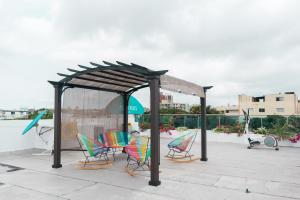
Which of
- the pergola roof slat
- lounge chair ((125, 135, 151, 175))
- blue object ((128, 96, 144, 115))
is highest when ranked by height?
the pergola roof slat

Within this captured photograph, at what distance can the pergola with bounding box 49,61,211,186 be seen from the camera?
17.1 ft

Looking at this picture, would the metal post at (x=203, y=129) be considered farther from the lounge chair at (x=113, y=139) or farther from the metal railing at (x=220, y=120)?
the metal railing at (x=220, y=120)

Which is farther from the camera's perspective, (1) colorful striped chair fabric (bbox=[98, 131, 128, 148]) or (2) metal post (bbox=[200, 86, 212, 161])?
(1) colorful striped chair fabric (bbox=[98, 131, 128, 148])

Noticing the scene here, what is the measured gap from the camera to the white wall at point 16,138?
8555mm

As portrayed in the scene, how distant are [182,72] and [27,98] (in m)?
12.0

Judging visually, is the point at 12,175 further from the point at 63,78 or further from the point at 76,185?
the point at 63,78

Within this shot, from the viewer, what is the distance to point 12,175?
5797 millimetres

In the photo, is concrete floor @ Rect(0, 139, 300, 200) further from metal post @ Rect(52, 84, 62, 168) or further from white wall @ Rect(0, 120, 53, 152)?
white wall @ Rect(0, 120, 53, 152)

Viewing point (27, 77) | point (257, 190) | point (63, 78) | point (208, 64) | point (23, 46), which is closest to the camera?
point (257, 190)

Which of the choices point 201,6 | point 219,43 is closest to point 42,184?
point 201,6

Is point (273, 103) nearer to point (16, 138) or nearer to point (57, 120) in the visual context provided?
point (16, 138)

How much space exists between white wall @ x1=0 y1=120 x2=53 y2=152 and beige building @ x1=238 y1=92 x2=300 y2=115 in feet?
128

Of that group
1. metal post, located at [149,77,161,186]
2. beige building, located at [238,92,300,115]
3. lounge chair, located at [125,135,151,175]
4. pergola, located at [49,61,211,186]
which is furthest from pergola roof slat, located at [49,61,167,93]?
beige building, located at [238,92,300,115]

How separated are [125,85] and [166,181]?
3984 millimetres
